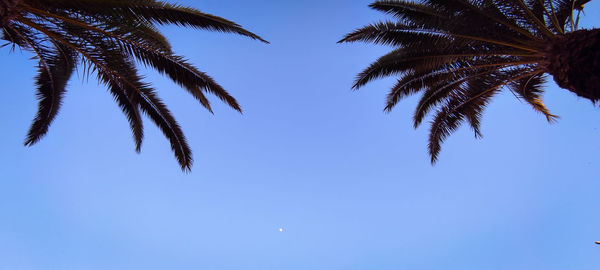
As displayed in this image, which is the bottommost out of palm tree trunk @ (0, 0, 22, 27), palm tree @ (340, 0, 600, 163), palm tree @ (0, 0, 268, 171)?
palm tree trunk @ (0, 0, 22, 27)

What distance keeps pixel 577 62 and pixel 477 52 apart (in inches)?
65.9

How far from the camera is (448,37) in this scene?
6047 millimetres

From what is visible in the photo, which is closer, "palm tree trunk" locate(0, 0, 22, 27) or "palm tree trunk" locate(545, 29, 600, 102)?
"palm tree trunk" locate(0, 0, 22, 27)

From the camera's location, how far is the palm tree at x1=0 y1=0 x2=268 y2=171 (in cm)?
441

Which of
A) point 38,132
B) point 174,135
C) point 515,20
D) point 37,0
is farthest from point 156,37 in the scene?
point 515,20

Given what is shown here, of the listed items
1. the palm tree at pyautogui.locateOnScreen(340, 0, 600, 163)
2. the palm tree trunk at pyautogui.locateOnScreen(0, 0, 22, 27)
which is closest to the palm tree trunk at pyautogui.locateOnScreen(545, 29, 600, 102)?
the palm tree at pyautogui.locateOnScreen(340, 0, 600, 163)

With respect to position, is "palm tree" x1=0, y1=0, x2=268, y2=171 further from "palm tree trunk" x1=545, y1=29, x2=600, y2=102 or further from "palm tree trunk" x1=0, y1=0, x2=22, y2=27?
"palm tree trunk" x1=545, y1=29, x2=600, y2=102

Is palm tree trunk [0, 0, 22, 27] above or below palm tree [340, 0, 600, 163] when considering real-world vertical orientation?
below

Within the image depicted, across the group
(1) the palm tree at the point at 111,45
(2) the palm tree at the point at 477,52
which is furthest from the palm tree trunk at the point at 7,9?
(2) the palm tree at the point at 477,52

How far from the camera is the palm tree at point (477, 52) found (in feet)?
16.0

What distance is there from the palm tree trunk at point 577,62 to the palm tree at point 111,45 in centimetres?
480

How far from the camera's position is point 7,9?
3.89 metres

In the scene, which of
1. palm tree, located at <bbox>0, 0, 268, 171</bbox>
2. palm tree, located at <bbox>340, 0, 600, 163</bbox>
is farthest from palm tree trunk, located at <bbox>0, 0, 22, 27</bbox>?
palm tree, located at <bbox>340, 0, 600, 163</bbox>

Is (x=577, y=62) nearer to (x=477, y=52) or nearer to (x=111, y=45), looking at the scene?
(x=477, y=52)
